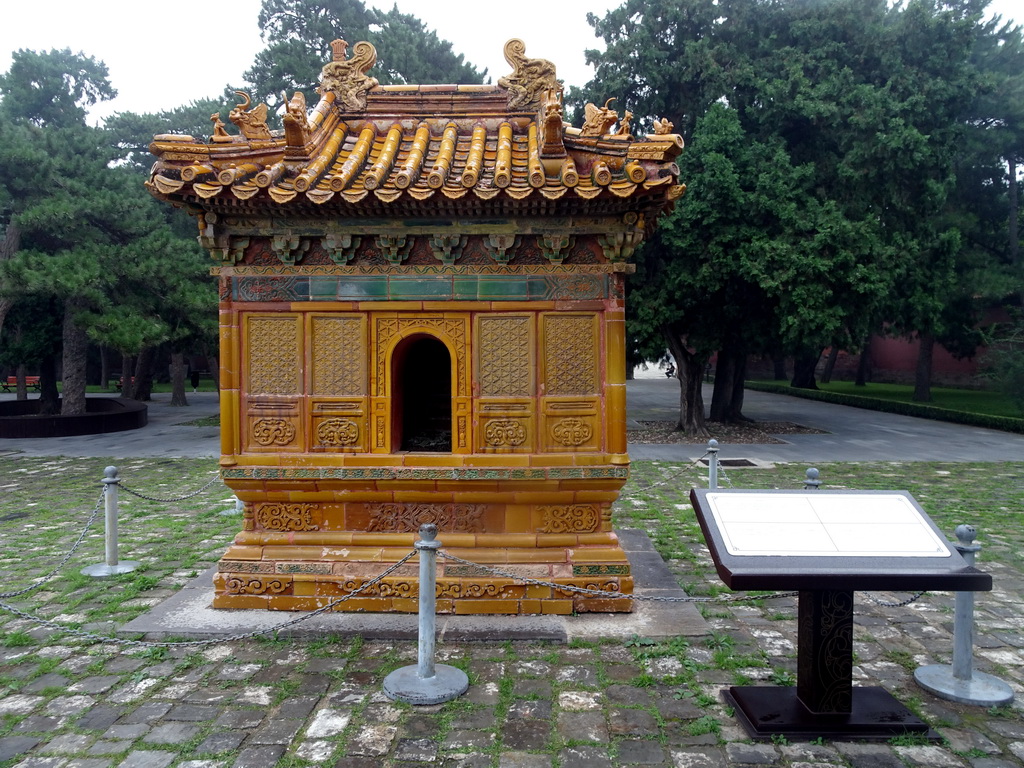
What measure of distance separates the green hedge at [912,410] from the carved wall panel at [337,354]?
72.7ft

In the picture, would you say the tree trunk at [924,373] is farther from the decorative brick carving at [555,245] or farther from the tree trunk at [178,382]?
the tree trunk at [178,382]

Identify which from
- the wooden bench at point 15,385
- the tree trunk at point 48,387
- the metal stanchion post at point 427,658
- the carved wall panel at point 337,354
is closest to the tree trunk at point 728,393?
the carved wall panel at point 337,354

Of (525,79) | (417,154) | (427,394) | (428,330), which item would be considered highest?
(525,79)

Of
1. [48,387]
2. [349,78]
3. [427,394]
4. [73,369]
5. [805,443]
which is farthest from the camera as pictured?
[48,387]

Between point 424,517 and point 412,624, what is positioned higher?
point 424,517

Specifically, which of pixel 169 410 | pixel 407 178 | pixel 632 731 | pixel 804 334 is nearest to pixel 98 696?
pixel 632 731

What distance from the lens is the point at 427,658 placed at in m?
Result: 5.25

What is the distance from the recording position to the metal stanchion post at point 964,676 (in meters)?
5.08

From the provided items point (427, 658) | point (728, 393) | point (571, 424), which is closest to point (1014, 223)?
point (728, 393)

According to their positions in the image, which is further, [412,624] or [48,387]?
[48,387]

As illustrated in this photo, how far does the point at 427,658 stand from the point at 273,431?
280cm

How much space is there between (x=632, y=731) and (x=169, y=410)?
2730cm

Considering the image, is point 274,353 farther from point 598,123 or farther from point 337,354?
point 598,123

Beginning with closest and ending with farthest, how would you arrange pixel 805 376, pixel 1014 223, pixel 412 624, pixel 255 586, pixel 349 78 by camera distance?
pixel 412 624 → pixel 255 586 → pixel 349 78 → pixel 1014 223 → pixel 805 376
